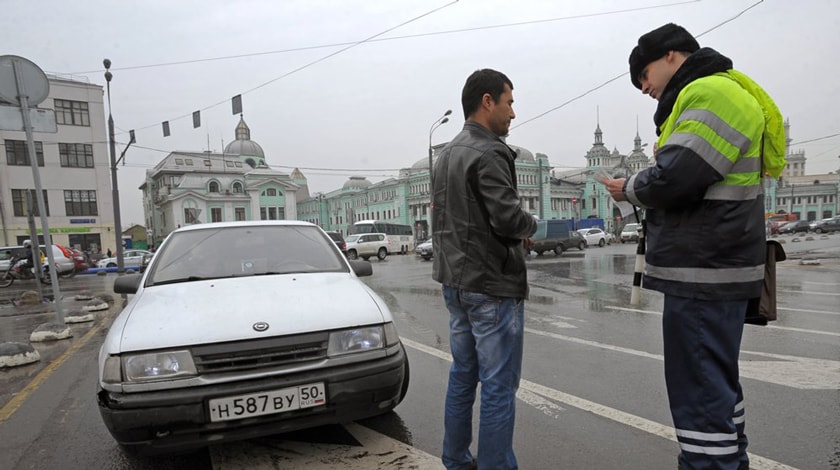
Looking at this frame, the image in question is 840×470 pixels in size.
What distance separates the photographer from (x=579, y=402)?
11.3 ft

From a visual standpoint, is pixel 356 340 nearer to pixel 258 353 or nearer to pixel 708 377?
pixel 258 353

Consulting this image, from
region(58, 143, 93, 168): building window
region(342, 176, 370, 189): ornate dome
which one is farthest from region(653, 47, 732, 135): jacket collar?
region(342, 176, 370, 189): ornate dome

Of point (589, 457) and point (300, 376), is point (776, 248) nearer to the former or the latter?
point (589, 457)

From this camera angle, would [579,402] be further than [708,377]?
Yes

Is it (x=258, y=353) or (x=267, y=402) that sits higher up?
(x=258, y=353)

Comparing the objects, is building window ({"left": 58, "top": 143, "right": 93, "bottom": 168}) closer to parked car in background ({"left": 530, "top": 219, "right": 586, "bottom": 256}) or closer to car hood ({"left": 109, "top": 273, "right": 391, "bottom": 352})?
parked car in background ({"left": 530, "top": 219, "right": 586, "bottom": 256})

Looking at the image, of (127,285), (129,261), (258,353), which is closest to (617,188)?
(258,353)

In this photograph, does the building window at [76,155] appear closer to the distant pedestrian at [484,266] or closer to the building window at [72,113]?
the building window at [72,113]

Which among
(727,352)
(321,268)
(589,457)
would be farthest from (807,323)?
(321,268)

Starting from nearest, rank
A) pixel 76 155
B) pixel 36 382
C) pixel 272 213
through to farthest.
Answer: pixel 36 382 → pixel 76 155 → pixel 272 213

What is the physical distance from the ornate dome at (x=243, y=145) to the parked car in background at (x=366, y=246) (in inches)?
2354

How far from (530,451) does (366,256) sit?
93.5ft

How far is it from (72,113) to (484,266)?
47172mm

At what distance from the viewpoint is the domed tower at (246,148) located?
8051 centimetres
